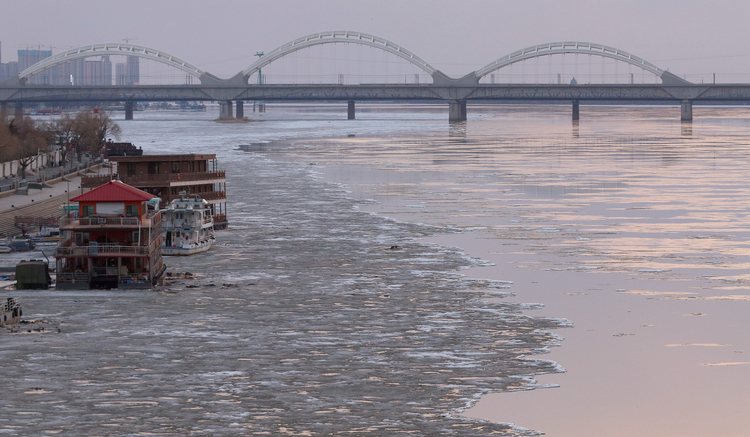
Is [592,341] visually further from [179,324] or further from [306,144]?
[306,144]

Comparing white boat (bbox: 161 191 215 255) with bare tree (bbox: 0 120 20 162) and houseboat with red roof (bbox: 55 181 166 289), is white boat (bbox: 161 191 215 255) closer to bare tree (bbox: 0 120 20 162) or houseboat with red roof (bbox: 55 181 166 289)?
houseboat with red roof (bbox: 55 181 166 289)

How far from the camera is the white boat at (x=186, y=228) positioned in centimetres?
5897

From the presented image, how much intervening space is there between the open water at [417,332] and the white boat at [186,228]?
2.13 meters

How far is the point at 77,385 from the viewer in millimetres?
30062

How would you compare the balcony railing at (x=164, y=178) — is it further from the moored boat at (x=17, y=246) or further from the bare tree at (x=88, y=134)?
the bare tree at (x=88, y=134)

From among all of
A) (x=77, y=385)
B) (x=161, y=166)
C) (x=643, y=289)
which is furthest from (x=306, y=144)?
(x=77, y=385)

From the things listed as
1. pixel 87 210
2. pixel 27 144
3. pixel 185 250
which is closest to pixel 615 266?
pixel 185 250

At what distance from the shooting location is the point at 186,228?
5981cm

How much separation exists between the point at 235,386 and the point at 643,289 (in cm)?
2084

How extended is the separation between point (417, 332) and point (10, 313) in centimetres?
1538

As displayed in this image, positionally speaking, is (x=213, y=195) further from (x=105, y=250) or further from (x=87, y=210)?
(x=105, y=250)

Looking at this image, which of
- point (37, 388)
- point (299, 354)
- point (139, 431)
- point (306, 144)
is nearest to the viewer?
point (139, 431)

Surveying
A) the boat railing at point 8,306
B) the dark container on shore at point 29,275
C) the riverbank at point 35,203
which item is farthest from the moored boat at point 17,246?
the boat railing at point 8,306

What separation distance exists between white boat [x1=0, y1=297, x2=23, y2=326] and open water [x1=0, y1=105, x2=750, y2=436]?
0.65 metres
